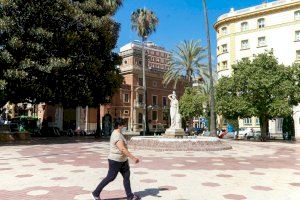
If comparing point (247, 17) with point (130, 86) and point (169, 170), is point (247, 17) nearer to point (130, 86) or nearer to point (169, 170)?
point (130, 86)

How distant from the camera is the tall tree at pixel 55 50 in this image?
71.4 ft

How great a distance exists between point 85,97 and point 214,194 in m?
19.2

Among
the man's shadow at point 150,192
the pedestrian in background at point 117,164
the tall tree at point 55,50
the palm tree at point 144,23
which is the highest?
the palm tree at point 144,23

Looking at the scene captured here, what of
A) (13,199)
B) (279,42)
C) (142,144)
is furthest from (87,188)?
(279,42)

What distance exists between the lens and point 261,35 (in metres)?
45.5

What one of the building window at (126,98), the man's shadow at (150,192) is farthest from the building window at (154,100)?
the man's shadow at (150,192)

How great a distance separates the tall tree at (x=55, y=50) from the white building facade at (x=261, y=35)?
19493 mm

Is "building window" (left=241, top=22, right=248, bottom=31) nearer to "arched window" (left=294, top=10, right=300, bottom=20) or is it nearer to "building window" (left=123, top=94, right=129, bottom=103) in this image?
"arched window" (left=294, top=10, right=300, bottom=20)

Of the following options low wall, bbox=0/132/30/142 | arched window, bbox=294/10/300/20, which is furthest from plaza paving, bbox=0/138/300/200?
arched window, bbox=294/10/300/20

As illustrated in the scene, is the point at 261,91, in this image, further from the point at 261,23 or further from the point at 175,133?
the point at 261,23

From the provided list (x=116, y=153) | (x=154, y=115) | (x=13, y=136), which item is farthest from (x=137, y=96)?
(x=116, y=153)

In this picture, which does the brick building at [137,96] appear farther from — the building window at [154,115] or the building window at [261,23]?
the building window at [261,23]

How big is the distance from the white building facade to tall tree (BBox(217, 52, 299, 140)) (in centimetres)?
1197

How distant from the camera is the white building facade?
141 feet
